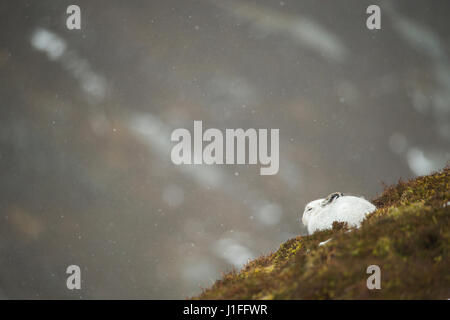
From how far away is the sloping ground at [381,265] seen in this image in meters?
4.23

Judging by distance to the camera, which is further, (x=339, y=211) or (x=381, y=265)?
(x=339, y=211)

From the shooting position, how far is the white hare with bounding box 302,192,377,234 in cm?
841

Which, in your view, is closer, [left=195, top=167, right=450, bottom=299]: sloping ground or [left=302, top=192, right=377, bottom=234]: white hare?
[left=195, top=167, right=450, bottom=299]: sloping ground

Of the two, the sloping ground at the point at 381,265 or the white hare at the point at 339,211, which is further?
the white hare at the point at 339,211

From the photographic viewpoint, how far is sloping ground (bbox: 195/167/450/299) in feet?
13.9

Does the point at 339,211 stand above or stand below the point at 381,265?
above

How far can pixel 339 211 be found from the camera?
29.0ft

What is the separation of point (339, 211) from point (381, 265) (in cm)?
432

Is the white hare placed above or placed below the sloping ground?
above

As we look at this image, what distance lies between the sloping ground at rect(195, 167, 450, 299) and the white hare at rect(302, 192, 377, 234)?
2.13 m

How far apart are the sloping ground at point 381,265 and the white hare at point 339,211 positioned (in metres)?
2.13

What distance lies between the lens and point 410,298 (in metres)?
4.01

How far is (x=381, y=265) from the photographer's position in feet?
15.2
